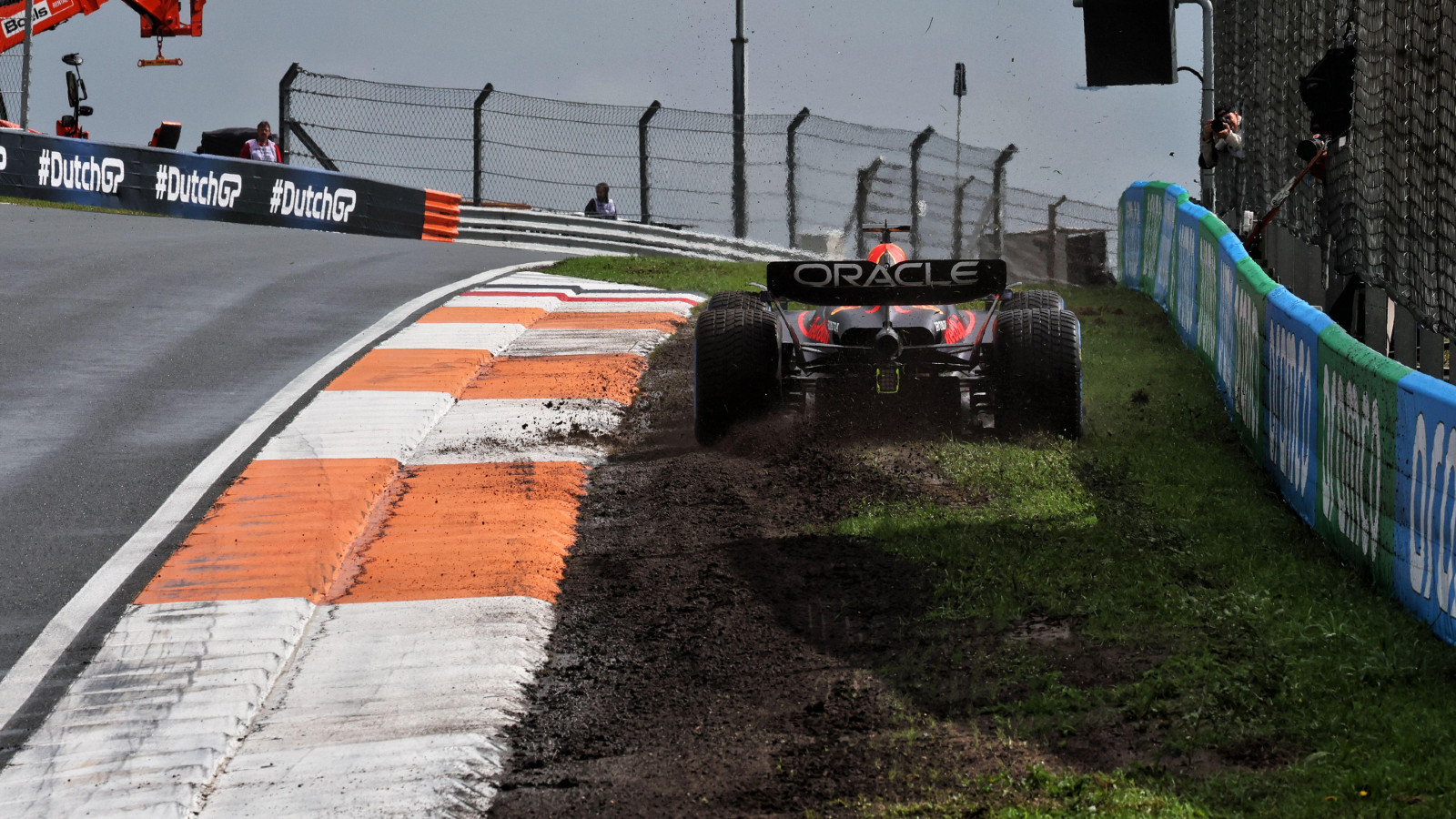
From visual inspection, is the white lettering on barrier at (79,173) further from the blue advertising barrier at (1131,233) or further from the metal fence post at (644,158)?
the blue advertising barrier at (1131,233)

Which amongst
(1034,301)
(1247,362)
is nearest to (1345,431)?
(1247,362)

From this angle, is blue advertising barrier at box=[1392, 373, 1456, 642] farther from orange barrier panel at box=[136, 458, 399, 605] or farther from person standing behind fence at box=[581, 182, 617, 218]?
person standing behind fence at box=[581, 182, 617, 218]

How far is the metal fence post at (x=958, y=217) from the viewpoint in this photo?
904 inches

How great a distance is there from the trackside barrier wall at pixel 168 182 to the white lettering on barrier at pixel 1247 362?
1549 cm

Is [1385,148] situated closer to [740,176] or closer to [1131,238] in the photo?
[1131,238]

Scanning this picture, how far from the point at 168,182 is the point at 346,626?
1730 centimetres

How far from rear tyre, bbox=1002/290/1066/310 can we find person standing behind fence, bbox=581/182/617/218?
1505 centimetres

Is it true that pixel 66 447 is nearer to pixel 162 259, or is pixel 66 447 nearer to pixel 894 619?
pixel 894 619

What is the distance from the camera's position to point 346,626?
17.9 feet

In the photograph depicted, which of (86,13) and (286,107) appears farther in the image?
(86,13)

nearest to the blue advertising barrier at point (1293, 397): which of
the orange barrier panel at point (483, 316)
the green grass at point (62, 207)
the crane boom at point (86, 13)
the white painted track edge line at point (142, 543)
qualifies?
the white painted track edge line at point (142, 543)

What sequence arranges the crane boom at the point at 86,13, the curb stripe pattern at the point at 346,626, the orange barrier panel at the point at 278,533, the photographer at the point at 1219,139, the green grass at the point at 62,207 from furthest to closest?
the crane boom at the point at 86,13, the green grass at the point at 62,207, the photographer at the point at 1219,139, the orange barrier panel at the point at 278,533, the curb stripe pattern at the point at 346,626

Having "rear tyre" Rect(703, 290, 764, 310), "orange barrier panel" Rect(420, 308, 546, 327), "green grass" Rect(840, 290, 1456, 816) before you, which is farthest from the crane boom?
"green grass" Rect(840, 290, 1456, 816)

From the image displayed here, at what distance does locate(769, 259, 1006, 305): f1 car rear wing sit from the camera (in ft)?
26.3
